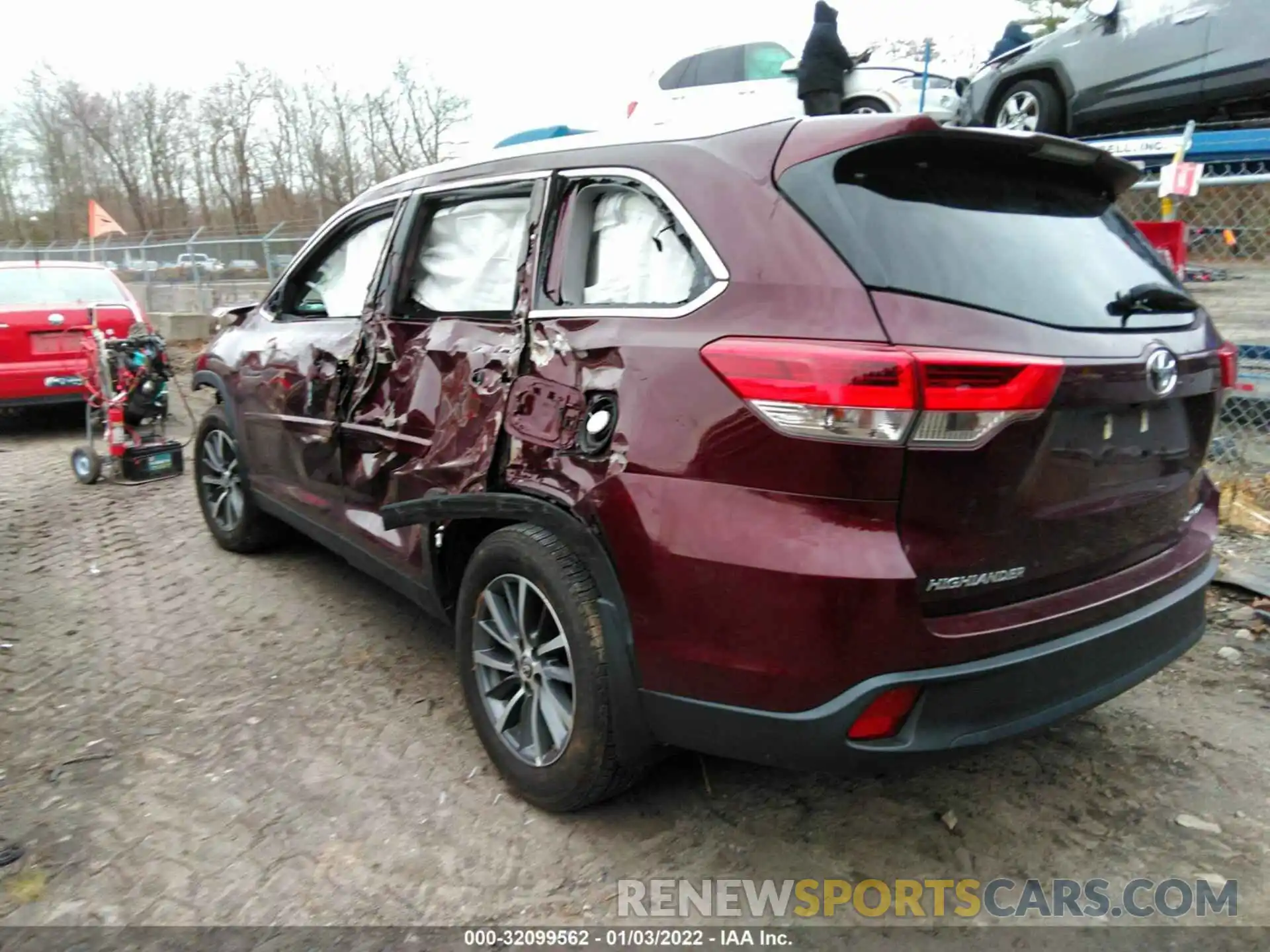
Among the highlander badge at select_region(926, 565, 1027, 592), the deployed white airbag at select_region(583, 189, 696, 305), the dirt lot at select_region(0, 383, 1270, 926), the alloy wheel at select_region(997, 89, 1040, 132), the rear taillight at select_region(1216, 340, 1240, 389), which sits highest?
the alloy wheel at select_region(997, 89, 1040, 132)

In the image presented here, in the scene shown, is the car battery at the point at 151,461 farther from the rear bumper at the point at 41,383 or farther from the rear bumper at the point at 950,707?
the rear bumper at the point at 950,707

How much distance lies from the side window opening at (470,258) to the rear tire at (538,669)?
839 mm

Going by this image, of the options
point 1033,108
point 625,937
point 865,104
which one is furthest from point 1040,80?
point 625,937

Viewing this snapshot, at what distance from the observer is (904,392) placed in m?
1.93

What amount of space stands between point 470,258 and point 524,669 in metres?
1.49

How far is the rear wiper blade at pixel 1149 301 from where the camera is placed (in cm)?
234

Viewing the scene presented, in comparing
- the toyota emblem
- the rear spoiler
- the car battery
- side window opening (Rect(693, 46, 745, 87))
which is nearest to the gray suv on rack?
side window opening (Rect(693, 46, 745, 87))

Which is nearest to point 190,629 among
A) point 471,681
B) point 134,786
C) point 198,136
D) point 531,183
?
point 134,786

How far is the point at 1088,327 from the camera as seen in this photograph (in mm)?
2203

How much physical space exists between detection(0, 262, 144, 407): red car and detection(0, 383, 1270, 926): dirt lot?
218 inches

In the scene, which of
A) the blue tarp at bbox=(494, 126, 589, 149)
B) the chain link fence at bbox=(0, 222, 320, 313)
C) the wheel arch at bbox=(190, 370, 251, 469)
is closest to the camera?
the wheel arch at bbox=(190, 370, 251, 469)

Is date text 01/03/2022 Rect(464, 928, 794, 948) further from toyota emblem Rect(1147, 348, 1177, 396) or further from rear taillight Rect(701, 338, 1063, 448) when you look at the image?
toyota emblem Rect(1147, 348, 1177, 396)

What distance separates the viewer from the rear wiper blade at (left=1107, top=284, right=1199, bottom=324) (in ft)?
7.68

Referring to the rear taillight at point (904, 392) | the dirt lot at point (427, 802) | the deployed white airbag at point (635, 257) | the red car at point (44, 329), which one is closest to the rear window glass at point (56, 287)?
the red car at point (44, 329)
